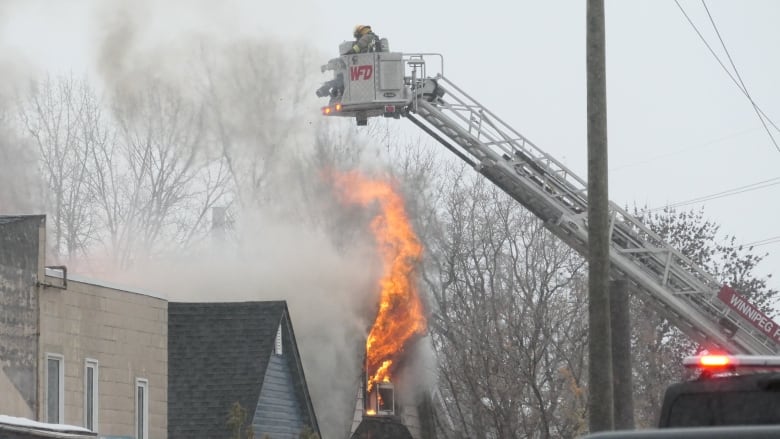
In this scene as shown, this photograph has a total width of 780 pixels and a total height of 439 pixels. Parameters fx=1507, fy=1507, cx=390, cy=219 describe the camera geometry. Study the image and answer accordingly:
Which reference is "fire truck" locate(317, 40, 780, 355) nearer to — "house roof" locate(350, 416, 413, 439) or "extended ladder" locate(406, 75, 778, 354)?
"extended ladder" locate(406, 75, 778, 354)

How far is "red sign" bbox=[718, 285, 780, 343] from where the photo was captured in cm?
2194

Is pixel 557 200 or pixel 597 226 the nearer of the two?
pixel 597 226

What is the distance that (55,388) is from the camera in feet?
73.1

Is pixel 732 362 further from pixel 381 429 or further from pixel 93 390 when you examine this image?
pixel 381 429

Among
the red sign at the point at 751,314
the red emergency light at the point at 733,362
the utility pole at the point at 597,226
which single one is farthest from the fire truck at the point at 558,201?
the red emergency light at the point at 733,362

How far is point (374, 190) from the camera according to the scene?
3634 cm

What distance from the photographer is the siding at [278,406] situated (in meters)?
27.4

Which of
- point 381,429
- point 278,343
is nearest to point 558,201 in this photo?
point 278,343

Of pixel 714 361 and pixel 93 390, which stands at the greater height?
pixel 93 390

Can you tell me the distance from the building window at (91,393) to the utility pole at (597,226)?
10598 mm

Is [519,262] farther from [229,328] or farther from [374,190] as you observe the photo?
[229,328]

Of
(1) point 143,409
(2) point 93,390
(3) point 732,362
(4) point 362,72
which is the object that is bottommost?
(3) point 732,362

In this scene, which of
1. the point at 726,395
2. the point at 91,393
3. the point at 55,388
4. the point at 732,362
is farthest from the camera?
the point at 91,393

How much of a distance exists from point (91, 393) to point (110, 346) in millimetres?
843
